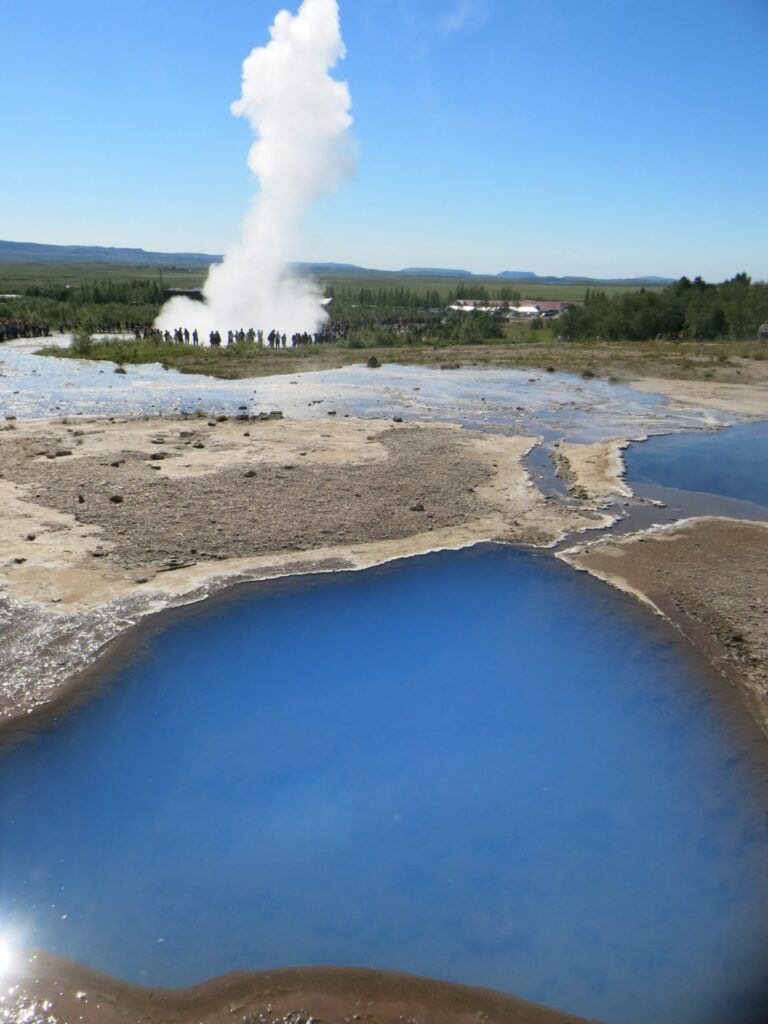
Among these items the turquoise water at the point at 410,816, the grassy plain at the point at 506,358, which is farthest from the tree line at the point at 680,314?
the turquoise water at the point at 410,816

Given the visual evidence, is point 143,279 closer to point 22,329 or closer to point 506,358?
point 22,329

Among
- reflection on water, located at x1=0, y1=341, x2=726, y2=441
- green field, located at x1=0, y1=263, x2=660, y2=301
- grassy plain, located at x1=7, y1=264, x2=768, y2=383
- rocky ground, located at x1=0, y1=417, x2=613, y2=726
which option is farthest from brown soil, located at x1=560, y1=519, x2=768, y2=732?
green field, located at x1=0, y1=263, x2=660, y2=301

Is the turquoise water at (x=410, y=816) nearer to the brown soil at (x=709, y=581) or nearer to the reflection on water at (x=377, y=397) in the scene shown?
the brown soil at (x=709, y=581)

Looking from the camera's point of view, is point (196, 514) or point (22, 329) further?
point (22, 329)

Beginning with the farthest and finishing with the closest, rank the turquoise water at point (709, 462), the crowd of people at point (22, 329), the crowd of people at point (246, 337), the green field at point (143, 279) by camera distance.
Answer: the green field at point (143, 279)
the crowd of people at point (22, 329)
the crowd of people at point (246, 337)
the turquoise water at point (709, 462)

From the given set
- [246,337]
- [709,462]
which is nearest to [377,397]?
[709,462]

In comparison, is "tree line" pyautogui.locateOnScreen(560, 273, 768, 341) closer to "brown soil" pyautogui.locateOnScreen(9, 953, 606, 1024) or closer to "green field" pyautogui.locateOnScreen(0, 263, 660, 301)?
"brown soil" pyautogui.locateOnScreen(9, 953, 606, 1024)
